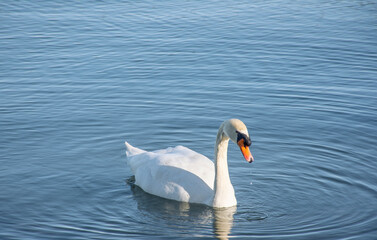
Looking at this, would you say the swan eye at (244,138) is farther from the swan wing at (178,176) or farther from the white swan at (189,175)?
the swan wing at (178,176)

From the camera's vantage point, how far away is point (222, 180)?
1084cm

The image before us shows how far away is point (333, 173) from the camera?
40.2 feet

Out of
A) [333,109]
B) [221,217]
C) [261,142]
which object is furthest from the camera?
[333,109]

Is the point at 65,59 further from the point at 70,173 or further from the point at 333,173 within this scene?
the point at 333,173

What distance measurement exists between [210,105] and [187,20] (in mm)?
8632

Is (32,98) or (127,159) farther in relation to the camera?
(32,98)

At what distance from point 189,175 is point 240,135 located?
1.53 metres

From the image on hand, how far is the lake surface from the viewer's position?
10.6 m

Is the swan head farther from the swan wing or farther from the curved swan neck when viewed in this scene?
the swan wing

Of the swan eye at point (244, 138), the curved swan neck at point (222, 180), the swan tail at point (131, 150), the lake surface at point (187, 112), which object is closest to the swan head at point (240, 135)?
the swan eye at point (244, 138)

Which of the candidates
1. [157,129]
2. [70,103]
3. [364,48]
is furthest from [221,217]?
[364,48]

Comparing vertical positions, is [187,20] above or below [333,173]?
above

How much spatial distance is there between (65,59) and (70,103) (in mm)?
3879

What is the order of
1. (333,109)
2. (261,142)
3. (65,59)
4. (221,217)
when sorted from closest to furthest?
1. (221,217)
2. (261,142)
3. (333,109)
4. (65,59)
